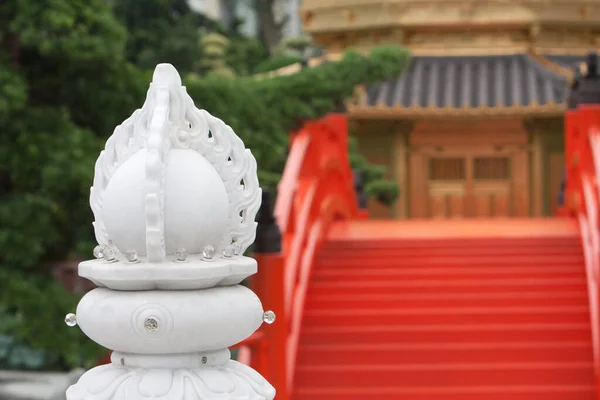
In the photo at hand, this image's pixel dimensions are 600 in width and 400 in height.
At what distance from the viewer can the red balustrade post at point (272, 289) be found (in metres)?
8.37

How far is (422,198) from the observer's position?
1892 cm

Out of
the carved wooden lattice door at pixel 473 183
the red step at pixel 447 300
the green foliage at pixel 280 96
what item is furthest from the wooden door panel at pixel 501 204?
the red step at pixel 447 300

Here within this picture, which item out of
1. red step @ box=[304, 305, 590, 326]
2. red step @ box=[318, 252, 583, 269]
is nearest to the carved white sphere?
red step @ box=[304, 305, 590, 326]

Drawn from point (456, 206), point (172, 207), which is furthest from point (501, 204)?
point (172, 207)

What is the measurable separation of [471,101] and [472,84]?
65 cm

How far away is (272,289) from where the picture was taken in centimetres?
855

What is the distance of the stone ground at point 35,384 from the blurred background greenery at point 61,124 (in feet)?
0.35

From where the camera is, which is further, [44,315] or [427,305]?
[427,305]

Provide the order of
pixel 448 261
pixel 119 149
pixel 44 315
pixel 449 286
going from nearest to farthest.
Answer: pixel 119 149 < pixel 44 315 < pixel 449 286 < pixel 448 261

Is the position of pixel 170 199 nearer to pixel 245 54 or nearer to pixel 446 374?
pixel 446 374

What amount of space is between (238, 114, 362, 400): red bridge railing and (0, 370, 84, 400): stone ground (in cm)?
167

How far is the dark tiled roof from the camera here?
18172mm

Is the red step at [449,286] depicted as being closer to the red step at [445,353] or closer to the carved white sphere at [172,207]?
the red step at [445,353]

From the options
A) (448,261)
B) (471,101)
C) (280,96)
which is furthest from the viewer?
(471,101)
